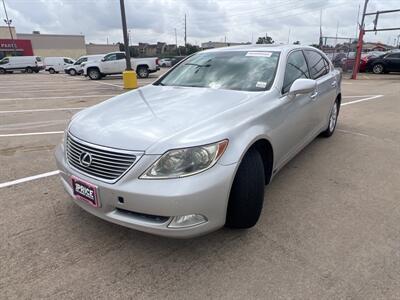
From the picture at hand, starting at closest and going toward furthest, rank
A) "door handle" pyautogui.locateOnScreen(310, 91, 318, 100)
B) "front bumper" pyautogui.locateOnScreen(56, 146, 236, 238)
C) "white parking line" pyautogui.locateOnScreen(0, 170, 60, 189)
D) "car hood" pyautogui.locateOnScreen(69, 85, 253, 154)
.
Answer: "front bumper" pyautogui.locateOnScreen(56, 146, 236, 238) < "car hood" pyautogui.locateOnScreen(69, 85, 253, 154) < "white parking line" pyautogui.locateOnScreen(0, 170, 60, 189) < "door handle" pyautogui.locateOnScreen(310, 91, 318, 100)

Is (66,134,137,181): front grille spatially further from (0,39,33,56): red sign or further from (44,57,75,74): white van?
(0,39,33,56): red sign

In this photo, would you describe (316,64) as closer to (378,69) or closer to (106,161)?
(106,161)

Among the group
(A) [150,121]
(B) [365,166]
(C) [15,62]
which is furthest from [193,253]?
(C) [15,62]

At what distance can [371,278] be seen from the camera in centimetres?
211

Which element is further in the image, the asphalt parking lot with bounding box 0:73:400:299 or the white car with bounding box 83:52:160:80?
the white car with bounding box 83:52:160:80

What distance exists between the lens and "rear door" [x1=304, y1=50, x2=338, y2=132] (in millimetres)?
4102

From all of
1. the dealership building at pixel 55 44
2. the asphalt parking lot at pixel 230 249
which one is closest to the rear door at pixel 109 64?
the asphalt parking lot at pixel 230 249

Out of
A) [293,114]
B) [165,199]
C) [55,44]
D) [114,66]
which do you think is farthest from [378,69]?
[55,44]

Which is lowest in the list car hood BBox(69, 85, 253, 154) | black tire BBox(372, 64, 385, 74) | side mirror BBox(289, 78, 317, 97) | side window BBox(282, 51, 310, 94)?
black tire BBox(372, 64, 385, 74)

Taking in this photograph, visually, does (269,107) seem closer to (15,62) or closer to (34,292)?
(34,292)

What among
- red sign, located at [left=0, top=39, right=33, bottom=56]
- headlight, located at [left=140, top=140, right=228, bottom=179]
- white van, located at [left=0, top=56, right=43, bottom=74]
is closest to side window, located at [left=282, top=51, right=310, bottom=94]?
headlight, located at [left=140, top=140, right=228, bottom=179]

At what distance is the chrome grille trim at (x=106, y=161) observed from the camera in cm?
206

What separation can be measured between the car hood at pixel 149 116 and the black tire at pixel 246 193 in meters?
0.40

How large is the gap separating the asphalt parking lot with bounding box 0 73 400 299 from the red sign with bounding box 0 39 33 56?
59.7 metres
